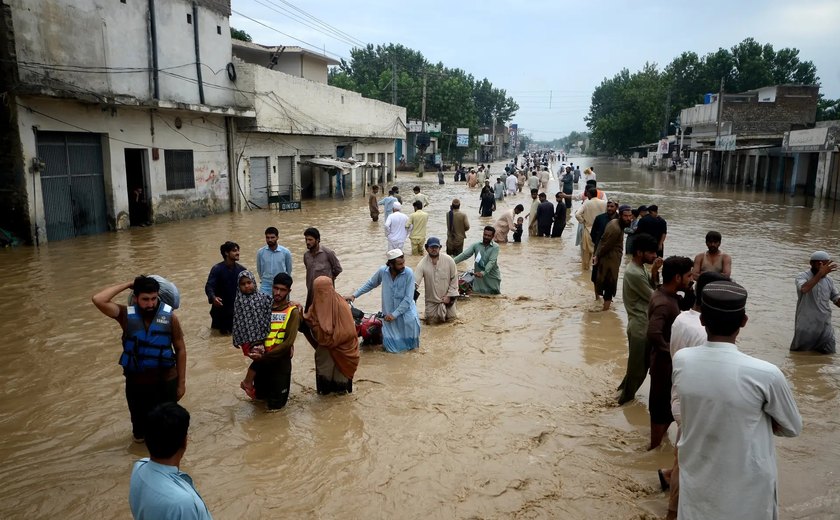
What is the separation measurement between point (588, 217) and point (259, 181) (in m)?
15.4

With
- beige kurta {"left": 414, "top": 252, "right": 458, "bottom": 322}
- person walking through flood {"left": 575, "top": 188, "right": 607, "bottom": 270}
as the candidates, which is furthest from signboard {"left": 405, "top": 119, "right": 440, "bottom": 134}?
beige kurta {"left": 414, "top": 252, "right": 458, "bottom": 322}

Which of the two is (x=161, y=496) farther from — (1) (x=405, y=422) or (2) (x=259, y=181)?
(2) (x=259, y=181)

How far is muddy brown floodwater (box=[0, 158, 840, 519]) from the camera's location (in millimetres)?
4145

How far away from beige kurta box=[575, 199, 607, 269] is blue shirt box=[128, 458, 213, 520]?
395 inches

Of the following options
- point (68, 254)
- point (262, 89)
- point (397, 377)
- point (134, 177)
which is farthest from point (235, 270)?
point (262, 89)

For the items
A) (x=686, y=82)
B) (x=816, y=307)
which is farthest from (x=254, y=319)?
(x=686, y=82)

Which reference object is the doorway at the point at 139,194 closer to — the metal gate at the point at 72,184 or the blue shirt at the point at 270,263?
the metal gate at the point at 72,184

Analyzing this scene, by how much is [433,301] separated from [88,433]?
435 centimetres

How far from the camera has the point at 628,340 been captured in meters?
6.00

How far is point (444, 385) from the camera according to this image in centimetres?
620

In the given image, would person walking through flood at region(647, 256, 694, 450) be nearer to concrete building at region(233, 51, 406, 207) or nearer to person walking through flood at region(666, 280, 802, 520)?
person walking through flood at region(666, 280, 802, 520)

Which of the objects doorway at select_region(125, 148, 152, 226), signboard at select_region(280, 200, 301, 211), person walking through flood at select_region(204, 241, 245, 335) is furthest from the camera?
signboard at select_region(280, 200, 301, 211)

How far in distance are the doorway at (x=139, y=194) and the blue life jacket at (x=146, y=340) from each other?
1485 cm

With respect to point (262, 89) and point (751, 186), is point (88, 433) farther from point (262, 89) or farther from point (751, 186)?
point (751, 186)
